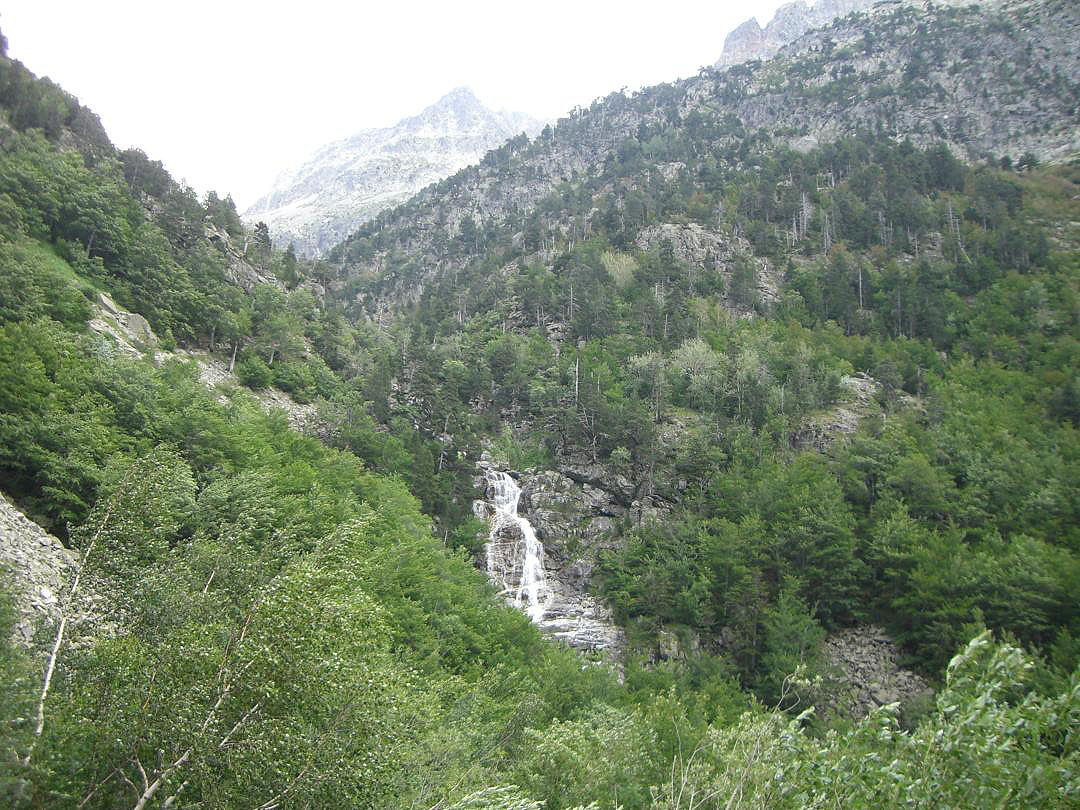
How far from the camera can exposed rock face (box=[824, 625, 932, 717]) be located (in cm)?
4081

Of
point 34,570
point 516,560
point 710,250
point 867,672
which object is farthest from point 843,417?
point 34,570

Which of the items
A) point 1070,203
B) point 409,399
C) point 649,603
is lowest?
point 649,603

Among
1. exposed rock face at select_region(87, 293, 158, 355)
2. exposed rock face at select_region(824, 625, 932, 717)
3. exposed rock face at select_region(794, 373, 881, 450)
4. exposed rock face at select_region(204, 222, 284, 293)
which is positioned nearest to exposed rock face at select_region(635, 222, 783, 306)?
exposed rock face at select_region(794, 373, 881, 450)

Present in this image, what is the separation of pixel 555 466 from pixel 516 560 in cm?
1215

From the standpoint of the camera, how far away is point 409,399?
2539 inches

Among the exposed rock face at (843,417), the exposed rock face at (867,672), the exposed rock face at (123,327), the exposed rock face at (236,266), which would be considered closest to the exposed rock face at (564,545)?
the exposed rock face at (867,672)

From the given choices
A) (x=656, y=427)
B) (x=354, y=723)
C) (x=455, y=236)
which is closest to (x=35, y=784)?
(x=354, y=723)

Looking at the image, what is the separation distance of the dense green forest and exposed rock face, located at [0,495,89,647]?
0.80 m

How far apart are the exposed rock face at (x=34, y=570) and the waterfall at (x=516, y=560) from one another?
116ft

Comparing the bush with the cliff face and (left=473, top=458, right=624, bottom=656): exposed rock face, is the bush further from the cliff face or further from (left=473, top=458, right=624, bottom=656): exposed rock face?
the cliff face

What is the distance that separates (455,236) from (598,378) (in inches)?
2712

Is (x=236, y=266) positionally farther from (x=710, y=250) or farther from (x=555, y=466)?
(x=710, y=250)

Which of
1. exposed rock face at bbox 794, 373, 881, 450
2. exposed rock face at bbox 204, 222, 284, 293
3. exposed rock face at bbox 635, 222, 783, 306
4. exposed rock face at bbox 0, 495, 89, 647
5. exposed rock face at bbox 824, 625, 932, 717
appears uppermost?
exposed rock face at bbox 635, 222, 783, 306

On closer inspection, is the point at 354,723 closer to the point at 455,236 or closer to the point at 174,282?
the point at 174,282
